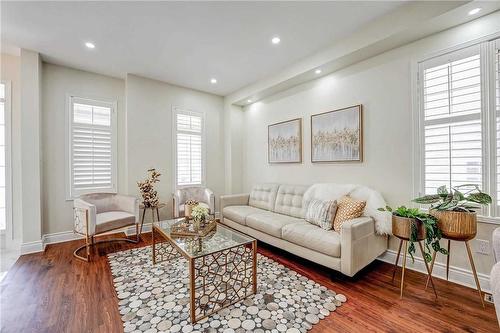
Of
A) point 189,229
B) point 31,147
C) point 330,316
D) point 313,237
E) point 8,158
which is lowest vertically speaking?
point 330,316

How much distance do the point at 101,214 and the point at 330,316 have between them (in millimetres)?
3363

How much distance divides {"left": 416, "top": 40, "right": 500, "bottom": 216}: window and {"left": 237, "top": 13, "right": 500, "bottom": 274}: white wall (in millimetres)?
133

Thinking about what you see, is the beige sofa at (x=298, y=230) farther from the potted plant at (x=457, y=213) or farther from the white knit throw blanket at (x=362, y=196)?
the potted plant at (x=457, y=213)

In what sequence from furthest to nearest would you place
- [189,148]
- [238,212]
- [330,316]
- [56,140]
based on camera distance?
[189,148] < [238,212] < [56,140] < [330,316]

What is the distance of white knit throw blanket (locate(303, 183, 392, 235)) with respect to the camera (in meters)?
2.50

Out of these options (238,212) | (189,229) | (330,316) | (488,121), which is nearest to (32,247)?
(189,229)

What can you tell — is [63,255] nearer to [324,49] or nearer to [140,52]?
[140,52]

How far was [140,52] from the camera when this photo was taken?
10.5 feet

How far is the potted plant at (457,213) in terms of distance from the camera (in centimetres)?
190

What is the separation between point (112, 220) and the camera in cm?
314

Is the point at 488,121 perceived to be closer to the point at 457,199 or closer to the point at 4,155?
the point at 457,199

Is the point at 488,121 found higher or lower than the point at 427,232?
higher

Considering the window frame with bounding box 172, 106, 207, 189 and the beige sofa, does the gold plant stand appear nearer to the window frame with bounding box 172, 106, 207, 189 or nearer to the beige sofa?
the beige sofa

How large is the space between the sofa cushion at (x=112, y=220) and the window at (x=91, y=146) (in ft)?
2.52
